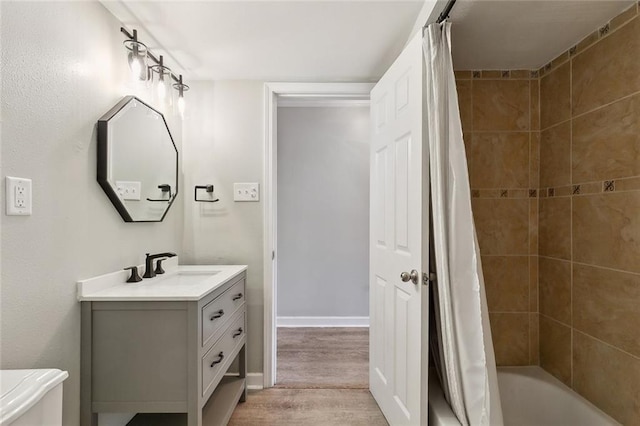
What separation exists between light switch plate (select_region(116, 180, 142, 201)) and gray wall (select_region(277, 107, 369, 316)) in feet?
5.86

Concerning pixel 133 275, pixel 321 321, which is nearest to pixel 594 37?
pixel 133 275

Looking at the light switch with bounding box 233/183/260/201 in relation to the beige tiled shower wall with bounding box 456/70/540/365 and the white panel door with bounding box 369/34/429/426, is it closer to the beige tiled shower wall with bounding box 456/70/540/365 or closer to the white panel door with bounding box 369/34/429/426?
the white panel door with bounding box 369/34/429/426

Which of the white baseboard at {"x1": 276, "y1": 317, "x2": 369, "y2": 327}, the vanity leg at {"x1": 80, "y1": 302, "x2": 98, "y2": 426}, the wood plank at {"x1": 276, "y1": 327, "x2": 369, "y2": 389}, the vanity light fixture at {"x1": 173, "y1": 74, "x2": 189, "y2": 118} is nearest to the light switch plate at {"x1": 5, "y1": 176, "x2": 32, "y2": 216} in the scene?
the vanity leg at {"x1": 80, "y1": 302, "x2": 98, "y2": 426}

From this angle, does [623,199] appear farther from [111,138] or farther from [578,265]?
[111,138]

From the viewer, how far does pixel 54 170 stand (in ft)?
4.02

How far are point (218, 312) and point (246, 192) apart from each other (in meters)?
0.95

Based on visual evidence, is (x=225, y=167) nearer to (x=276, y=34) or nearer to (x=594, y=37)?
(x=276, y=34)

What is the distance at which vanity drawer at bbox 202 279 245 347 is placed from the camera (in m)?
1.43

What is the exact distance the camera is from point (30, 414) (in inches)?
27.9

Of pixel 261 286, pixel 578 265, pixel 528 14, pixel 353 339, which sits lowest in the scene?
pixel 353 339

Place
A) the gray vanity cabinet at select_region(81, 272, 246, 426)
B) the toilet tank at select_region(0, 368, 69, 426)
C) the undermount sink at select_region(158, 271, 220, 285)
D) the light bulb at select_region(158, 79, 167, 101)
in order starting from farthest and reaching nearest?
the light bulb at select_region(158, 79, 167, 101)
the undermount sink at select_region(158, 271, 220, 285)
the gray vanity cabinet at select_region(81, 272, 246, 426)
the toilet tank at select_region(0, 368, 69, 426)

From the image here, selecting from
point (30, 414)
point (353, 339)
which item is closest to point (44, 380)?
point (30, 414)

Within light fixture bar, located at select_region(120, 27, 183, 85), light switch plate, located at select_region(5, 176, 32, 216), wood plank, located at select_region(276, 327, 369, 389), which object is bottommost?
wood plank, located at select_region(276, 327, 369, 389)

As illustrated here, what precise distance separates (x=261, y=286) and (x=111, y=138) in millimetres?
1315
